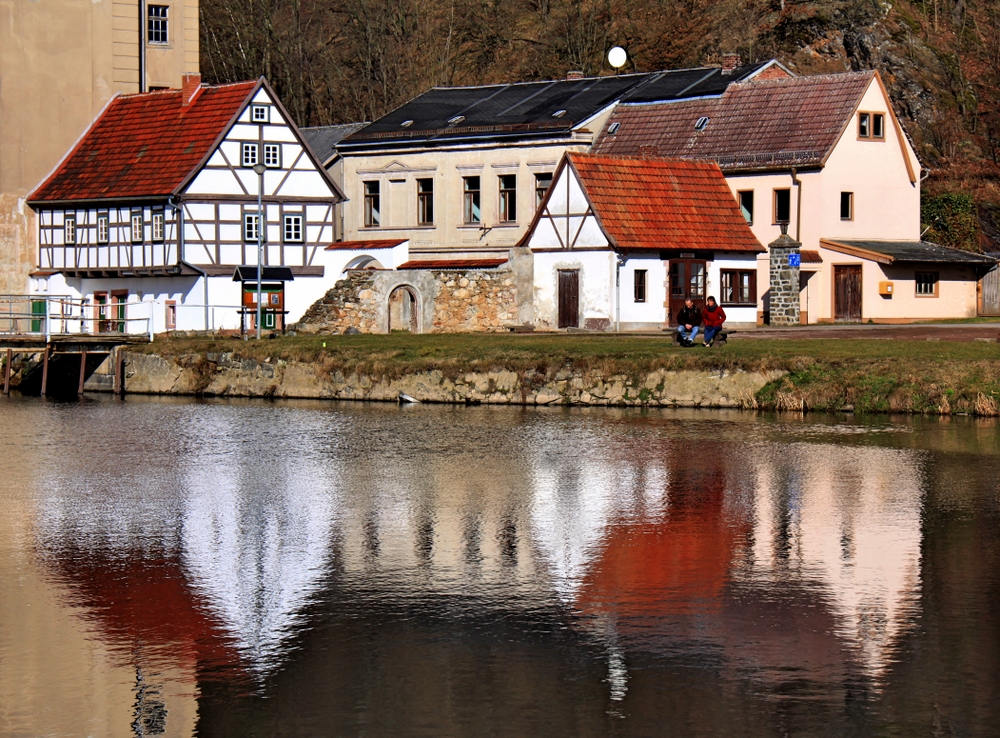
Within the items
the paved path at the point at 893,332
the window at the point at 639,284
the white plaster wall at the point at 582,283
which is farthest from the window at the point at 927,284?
the white plaster wall at the point at 582,283

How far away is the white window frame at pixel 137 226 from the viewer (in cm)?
5409

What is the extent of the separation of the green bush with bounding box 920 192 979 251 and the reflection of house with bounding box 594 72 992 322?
9.12ft

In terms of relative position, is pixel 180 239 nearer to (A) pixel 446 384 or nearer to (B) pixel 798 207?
(B) pixel 798 207

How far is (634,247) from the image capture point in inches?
1863

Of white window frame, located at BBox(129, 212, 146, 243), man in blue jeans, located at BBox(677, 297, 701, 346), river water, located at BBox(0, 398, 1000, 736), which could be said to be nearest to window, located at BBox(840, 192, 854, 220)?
man in blue jeans, located at BBox(677, 297, 701, 346)

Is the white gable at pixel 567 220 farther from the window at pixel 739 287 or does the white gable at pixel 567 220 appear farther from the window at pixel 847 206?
the window at pixel 847 206

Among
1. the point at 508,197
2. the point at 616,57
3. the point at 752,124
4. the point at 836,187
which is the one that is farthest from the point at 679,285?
the point at 616,57

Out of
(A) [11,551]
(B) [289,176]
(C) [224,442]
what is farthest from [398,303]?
(A) [11,551]

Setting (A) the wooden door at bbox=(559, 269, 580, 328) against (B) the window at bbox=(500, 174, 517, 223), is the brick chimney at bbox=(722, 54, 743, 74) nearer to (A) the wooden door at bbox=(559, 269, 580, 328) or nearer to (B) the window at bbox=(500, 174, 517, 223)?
(B) the window at bbox=(500, 174, 517, 223)

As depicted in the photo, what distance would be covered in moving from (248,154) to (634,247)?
15.0m

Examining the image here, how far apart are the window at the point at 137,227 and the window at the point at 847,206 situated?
76.9 ft

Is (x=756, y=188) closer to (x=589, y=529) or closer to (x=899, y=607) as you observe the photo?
(x=589, y=529)

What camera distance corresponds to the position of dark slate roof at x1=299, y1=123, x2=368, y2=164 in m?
64.0

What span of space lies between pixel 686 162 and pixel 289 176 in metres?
14.2
